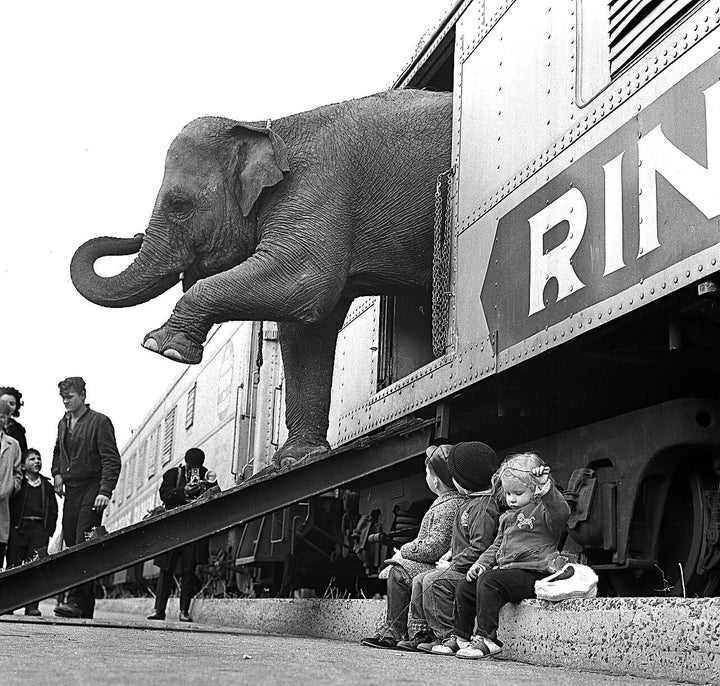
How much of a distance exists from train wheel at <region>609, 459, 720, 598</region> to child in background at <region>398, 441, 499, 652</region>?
65 cm

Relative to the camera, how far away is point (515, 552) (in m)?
4.28

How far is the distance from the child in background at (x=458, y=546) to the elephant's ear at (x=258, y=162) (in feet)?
7.35

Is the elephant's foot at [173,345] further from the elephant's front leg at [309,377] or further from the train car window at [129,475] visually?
the train car window at [129,475]

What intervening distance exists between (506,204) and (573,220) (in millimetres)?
740

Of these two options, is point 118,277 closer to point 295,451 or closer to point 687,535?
point 295,451

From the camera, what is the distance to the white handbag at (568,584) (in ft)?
13.3

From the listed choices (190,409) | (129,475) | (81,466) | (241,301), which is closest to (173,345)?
(241,301)

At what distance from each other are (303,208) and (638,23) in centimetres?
268

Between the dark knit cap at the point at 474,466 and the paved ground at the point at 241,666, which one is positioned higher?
the dark knit cap at the point at 474,466

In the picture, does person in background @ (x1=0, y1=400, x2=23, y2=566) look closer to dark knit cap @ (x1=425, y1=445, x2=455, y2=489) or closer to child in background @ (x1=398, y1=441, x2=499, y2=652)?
dark knit cap @ (x1=425, y1=445, x2=455, y2=489)

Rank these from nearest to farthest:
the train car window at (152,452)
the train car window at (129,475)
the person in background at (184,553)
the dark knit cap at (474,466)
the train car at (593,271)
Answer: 1. the train car at (593,271)
2. the dark knit cap at (474,466)
3. the person in background at (184,553)
4. the train car window at (152,452)
5. the train car window at (129,475)

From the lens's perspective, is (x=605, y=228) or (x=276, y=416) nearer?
(x=605, y=228)

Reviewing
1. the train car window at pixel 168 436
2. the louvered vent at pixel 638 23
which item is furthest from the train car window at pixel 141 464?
the louvered vent at pixel 638 23

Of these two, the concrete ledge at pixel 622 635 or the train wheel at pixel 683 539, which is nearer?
the concrete ledge at pixel 622 635
